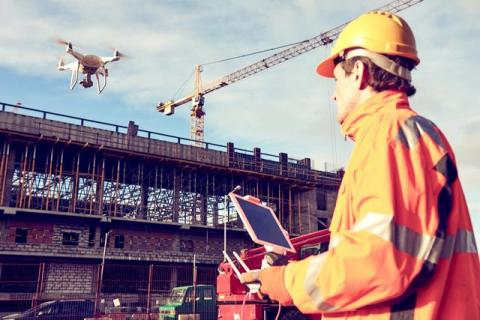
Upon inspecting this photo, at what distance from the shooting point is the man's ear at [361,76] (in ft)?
5.34

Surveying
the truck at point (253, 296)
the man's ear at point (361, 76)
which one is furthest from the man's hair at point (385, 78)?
the truck at point (253, 296)

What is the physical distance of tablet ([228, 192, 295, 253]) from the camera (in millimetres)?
2012

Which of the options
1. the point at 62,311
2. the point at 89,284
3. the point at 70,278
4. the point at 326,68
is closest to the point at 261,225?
the point at 326,68

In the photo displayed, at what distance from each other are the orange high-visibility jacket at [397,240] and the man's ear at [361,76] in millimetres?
205

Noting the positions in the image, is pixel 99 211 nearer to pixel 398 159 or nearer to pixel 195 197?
pixel 195 197

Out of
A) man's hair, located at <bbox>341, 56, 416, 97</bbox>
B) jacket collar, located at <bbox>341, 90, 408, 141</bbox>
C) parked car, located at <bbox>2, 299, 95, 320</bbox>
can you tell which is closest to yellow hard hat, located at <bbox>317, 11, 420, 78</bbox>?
man's hair, located at <bbox>341, 56, 416, 97</bbox>

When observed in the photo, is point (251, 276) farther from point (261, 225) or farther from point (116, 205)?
point (116, 205)

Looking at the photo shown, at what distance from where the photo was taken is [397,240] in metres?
1.21

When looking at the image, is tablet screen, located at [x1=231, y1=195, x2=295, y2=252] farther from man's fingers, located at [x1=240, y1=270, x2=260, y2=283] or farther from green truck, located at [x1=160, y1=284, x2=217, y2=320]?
green truck, located at [x1=160, y1=284, x2=217, y2=320]

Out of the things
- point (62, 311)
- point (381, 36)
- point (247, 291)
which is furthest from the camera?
point (62, 311)

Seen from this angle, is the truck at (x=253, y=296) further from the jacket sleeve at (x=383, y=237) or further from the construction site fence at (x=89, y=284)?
the construction site fence at (x=89, y=284)

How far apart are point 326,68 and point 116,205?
35.5m

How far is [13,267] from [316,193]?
2914cm

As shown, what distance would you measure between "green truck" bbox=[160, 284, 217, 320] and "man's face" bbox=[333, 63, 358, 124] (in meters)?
18.5
